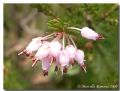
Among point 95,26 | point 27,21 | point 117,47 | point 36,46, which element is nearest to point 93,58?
point 117,47

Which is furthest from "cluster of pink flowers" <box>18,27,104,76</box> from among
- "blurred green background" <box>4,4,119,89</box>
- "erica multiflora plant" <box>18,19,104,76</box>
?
"blurred green background" <box>4,4,119,89</box>

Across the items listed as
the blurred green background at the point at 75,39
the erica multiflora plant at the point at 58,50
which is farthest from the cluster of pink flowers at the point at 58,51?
the blurred green background at the point at 75,39

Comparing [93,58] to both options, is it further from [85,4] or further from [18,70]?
[18,70]

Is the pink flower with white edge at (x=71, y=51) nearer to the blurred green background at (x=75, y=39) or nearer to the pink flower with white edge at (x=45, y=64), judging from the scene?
the pink flower with white edge at (x=45, y=64)

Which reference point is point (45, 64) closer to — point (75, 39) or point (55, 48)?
point (55, 48)

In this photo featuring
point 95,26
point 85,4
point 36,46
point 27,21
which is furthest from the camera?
point 27,21

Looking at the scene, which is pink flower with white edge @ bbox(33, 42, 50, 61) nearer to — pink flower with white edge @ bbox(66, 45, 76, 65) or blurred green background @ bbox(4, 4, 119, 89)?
pink flower with white edge @ bbox(66, 45, 76, 65)
